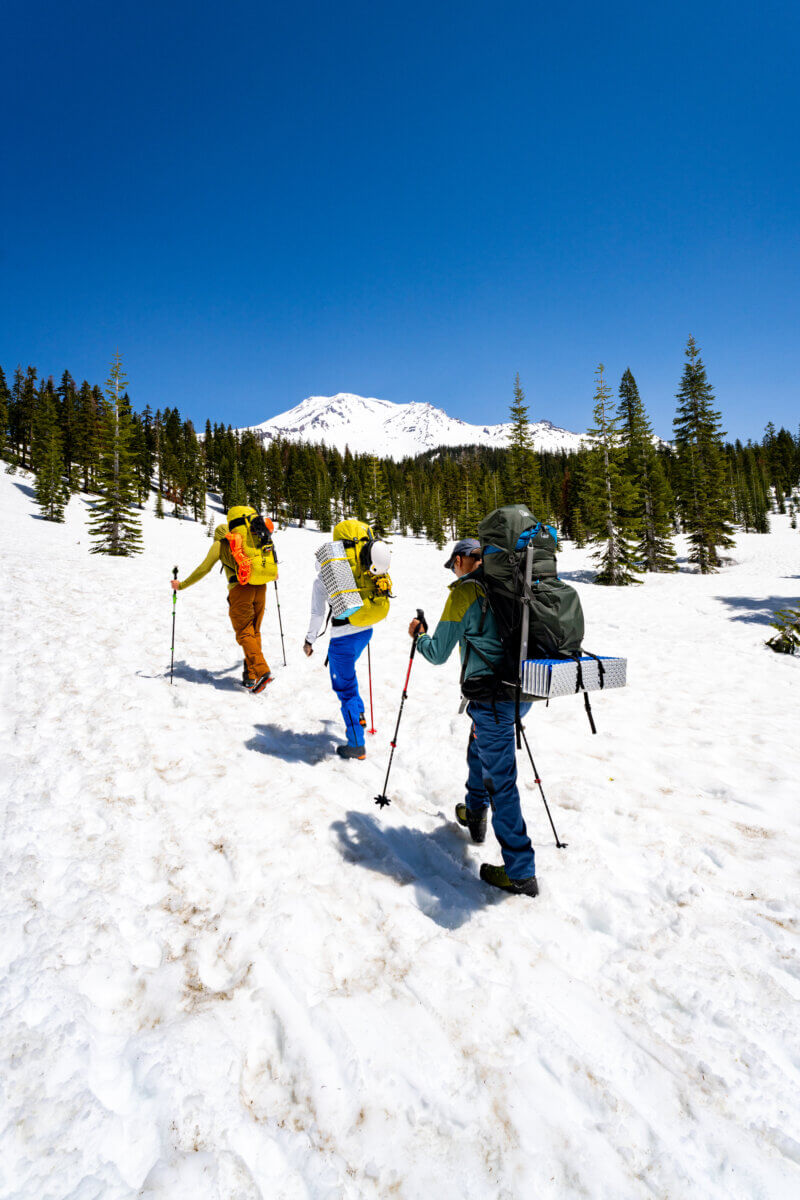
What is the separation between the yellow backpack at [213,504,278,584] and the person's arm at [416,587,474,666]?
4.68 m

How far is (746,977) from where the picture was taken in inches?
121

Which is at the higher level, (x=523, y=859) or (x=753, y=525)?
(x=753, y=525)

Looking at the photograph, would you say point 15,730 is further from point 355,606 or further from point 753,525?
point 753,525

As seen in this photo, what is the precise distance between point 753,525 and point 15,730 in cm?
9094

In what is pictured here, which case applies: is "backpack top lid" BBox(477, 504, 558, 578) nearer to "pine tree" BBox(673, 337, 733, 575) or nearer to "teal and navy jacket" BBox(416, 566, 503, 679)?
"teal and navy jacket" BBox(416, 566, 503, 679)

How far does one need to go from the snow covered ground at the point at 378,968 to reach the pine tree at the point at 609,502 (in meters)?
23.0

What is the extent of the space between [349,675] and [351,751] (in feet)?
3.19

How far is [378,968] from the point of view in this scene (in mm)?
3133

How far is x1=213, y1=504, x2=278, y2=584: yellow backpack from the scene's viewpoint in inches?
307

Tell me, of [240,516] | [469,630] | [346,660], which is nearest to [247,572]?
[240,516]

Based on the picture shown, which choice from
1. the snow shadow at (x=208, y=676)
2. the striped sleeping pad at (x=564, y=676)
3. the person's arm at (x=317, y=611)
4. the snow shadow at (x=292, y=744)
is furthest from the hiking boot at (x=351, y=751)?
the striped sleeping pad at (x=564, y=676)

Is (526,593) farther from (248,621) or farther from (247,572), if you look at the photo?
(248,621)

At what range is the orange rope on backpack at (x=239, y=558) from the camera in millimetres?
7762

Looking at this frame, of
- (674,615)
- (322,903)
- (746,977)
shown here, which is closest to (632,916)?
(746,977)
